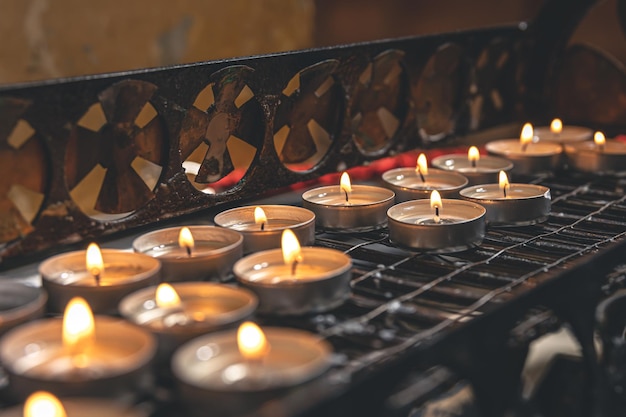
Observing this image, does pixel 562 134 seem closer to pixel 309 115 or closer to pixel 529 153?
pixel 529 153

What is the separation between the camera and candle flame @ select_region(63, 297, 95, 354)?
1.24 metres

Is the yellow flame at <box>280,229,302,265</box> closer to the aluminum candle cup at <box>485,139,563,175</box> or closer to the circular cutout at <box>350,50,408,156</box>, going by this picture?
the circular cutout at <box>350,50,408,156</box>

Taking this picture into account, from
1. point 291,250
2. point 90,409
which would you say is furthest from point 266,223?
point 90,409

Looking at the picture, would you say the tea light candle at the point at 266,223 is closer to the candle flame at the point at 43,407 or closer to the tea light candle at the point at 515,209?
the tea light candle at the point at 515,209

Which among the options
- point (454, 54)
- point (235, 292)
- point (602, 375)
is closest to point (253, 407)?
point (235, 292)

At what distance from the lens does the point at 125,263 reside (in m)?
1.60

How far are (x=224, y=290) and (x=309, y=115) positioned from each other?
836mm

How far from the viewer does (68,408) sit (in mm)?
1084

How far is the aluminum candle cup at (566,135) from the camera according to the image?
264 cm

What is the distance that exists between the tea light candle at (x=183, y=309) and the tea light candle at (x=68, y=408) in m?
0.15

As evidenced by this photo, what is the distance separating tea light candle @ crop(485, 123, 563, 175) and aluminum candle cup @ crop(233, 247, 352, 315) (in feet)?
3.05

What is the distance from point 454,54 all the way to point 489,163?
41 cm

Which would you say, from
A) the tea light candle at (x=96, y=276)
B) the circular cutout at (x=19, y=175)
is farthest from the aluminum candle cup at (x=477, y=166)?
the circular cutout at (x=19, y=175)

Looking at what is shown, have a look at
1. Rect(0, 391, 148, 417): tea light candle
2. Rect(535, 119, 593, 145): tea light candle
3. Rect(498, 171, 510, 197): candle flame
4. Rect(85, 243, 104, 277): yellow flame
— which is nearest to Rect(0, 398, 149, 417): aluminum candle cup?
Rect(0, 391, 148, 417): tea light candle
